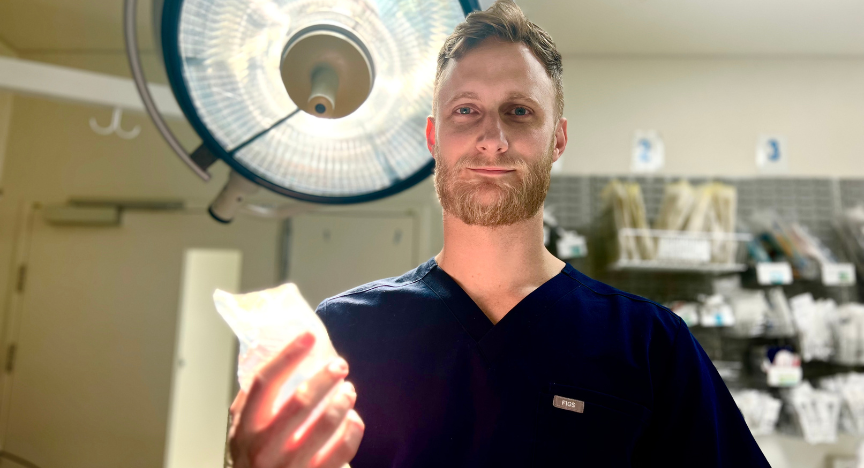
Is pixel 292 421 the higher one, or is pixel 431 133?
pixel 431 133

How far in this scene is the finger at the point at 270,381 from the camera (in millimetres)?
479

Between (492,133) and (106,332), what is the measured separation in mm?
3299

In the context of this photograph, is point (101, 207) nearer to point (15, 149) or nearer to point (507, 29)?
point (15, 149)

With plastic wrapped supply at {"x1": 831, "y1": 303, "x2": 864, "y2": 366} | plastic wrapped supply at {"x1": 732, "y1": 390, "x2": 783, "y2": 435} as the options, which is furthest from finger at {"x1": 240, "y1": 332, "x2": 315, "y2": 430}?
plastic wrapped supply at {"x1": 831, "y1": 303, "x2": 864, "y2": 366}

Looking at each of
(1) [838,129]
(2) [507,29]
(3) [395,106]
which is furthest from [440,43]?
(1) [838,129]

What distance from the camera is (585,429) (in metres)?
0.77

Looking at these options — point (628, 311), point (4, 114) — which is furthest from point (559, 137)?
point (4, 114)

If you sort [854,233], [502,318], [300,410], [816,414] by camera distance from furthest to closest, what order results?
1. [854,233]
2. [816,414]
3. [502,318]
4. [300,410]

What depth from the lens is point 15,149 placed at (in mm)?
3469

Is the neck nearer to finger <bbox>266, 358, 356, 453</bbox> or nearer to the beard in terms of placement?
the beard

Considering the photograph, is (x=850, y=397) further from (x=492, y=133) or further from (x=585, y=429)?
(x=492, y=133)

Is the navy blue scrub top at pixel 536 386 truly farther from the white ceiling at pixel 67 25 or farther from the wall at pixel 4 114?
the wall at pixel 4 114

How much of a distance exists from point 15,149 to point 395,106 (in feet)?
12.5

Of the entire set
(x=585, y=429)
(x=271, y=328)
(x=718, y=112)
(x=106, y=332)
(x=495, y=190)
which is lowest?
(x=106, y=332)
